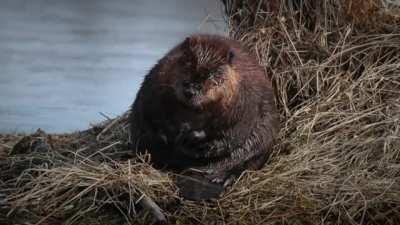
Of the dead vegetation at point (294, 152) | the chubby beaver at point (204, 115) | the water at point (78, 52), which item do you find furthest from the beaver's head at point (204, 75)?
the water at point (78, 52)

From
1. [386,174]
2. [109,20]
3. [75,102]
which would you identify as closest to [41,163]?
[386,174]

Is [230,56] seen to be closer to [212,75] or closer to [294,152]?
[212,75]

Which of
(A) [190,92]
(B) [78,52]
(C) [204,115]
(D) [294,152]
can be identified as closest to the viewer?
(A) [190,92]

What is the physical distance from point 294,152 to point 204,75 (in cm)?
83

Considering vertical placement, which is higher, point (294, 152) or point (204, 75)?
point (204, 75)

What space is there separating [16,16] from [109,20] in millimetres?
1028

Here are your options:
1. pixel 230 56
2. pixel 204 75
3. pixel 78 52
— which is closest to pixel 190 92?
pixel 204 75

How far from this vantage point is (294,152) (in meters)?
5.32

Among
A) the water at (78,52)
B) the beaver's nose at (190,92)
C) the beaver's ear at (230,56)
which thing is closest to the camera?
the beaver's nose at (190,92)

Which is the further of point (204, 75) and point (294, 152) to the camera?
point (294, 152)

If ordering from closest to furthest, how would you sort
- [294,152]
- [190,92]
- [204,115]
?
[190,92], [204,115], [294,152]

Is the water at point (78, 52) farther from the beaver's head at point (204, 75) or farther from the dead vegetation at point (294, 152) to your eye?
the beaver's head at point (204, 75)

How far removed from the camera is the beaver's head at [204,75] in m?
4.72

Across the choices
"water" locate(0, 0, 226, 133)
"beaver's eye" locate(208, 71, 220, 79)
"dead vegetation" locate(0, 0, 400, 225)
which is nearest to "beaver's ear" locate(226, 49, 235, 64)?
"beaver's eye" locate(208, 71, 220, 79)
